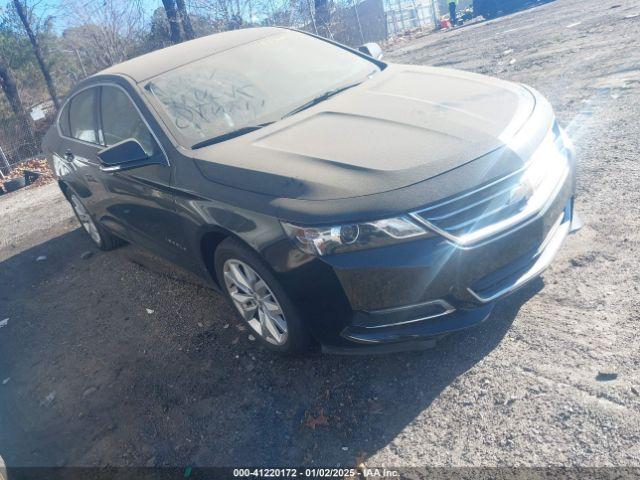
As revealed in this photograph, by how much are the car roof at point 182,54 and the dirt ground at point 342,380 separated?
1.78 meters

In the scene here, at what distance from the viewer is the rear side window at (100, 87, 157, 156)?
12.2ft

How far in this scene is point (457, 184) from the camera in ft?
8.55

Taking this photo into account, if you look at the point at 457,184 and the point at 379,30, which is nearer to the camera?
the point at 457,184

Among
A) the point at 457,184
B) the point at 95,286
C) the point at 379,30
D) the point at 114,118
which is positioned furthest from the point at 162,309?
the point at 379,30

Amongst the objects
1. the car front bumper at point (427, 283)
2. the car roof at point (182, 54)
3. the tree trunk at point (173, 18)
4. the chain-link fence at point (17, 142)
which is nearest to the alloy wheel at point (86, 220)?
the car roof at point (182, 54)

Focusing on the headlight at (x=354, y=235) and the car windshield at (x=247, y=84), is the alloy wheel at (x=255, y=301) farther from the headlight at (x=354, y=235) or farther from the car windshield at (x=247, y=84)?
the car windshield at (x=247, y=84)

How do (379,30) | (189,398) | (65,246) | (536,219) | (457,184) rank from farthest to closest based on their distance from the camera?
(379,30) → (65,246) → (189,398) → (536,219) → (457,184)

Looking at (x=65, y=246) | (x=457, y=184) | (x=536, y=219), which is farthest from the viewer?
(x=65, y=246)

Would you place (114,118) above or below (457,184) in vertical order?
above

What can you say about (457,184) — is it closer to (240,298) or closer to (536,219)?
(536,219)

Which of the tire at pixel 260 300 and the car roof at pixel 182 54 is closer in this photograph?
the tire at pixel 260 300

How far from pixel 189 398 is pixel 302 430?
33.1 inches

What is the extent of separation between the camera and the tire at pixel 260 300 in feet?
9.75

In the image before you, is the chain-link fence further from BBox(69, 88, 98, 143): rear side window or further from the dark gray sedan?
the dark gray sedan
